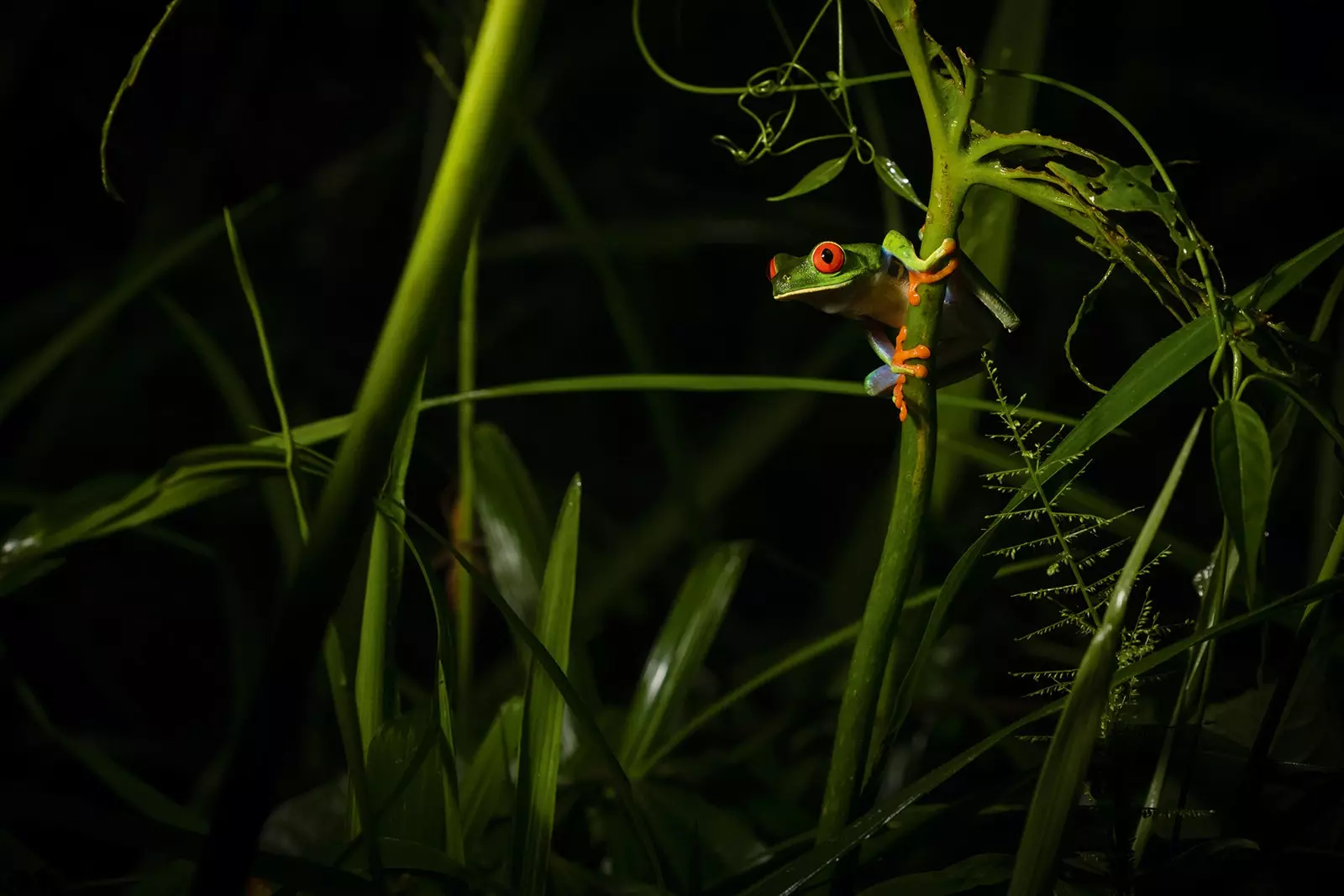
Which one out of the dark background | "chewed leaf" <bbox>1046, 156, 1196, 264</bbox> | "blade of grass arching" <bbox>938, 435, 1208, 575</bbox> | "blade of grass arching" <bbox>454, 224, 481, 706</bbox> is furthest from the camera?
the dark background

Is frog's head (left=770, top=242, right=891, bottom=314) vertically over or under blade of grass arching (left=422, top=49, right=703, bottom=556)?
over

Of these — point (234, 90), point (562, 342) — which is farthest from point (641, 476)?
point (234, 90)

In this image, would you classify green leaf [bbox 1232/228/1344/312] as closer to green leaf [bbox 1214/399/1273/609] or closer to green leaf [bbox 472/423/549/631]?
green leaf [bbox 1214/399/1273/609]

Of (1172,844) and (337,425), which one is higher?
(337,425)

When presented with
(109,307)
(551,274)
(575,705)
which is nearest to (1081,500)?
(575,705)

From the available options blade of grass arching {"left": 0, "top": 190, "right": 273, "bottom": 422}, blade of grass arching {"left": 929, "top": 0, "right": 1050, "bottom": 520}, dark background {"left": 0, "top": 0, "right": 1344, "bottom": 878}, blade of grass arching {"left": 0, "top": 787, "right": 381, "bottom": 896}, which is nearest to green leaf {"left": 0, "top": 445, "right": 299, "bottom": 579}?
blade of grass arching {"left": 0, "top": 787, "right": 381, "bottom": 896}

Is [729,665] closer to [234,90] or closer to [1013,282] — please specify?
[1013,282]

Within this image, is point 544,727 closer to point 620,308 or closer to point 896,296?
point 896,296
